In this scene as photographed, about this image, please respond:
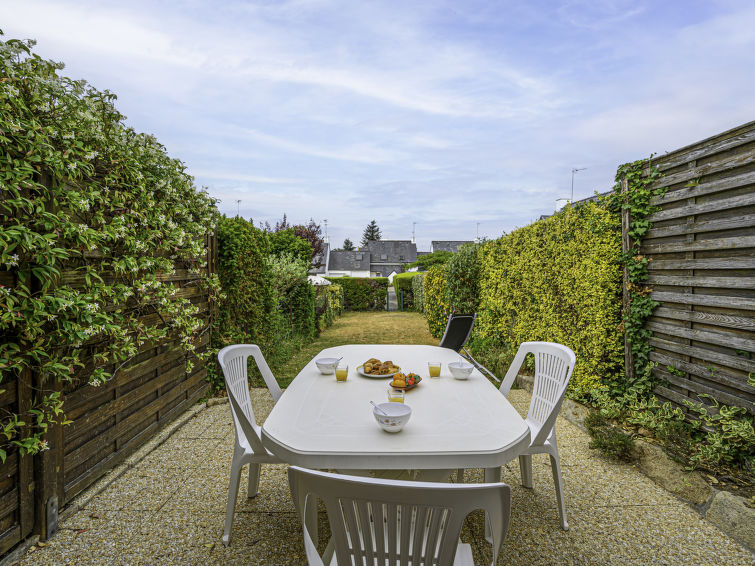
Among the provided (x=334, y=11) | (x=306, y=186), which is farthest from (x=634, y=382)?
(x=306, y=186)

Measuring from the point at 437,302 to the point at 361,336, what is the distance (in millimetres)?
2058

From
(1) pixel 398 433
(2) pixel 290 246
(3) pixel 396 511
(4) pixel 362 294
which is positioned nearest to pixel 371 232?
(4) pixel 362 294

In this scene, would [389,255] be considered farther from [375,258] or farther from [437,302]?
[437,302]

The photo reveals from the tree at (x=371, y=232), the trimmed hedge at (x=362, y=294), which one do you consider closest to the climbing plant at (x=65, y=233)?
the trimmed hedge at (x=362, y=294)

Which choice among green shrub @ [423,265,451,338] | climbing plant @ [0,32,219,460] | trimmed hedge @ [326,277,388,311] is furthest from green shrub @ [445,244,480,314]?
trimmed hedge @ [326,277,388,311]

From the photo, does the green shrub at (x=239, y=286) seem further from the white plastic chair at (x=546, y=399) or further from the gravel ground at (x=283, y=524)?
the white plastic chair at (x=546, y=399)

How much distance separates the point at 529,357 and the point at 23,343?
515 cm

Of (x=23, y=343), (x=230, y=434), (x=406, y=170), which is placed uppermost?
(x=406, y=170)

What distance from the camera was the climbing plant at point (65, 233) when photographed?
5.44ft

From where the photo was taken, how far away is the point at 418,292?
14.8m

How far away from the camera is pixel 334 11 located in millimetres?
5141

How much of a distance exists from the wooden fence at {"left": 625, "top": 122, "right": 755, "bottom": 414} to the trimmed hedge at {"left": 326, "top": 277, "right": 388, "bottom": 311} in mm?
12880

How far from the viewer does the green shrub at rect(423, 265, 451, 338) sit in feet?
26.3

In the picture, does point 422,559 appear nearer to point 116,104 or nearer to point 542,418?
point 542,418
